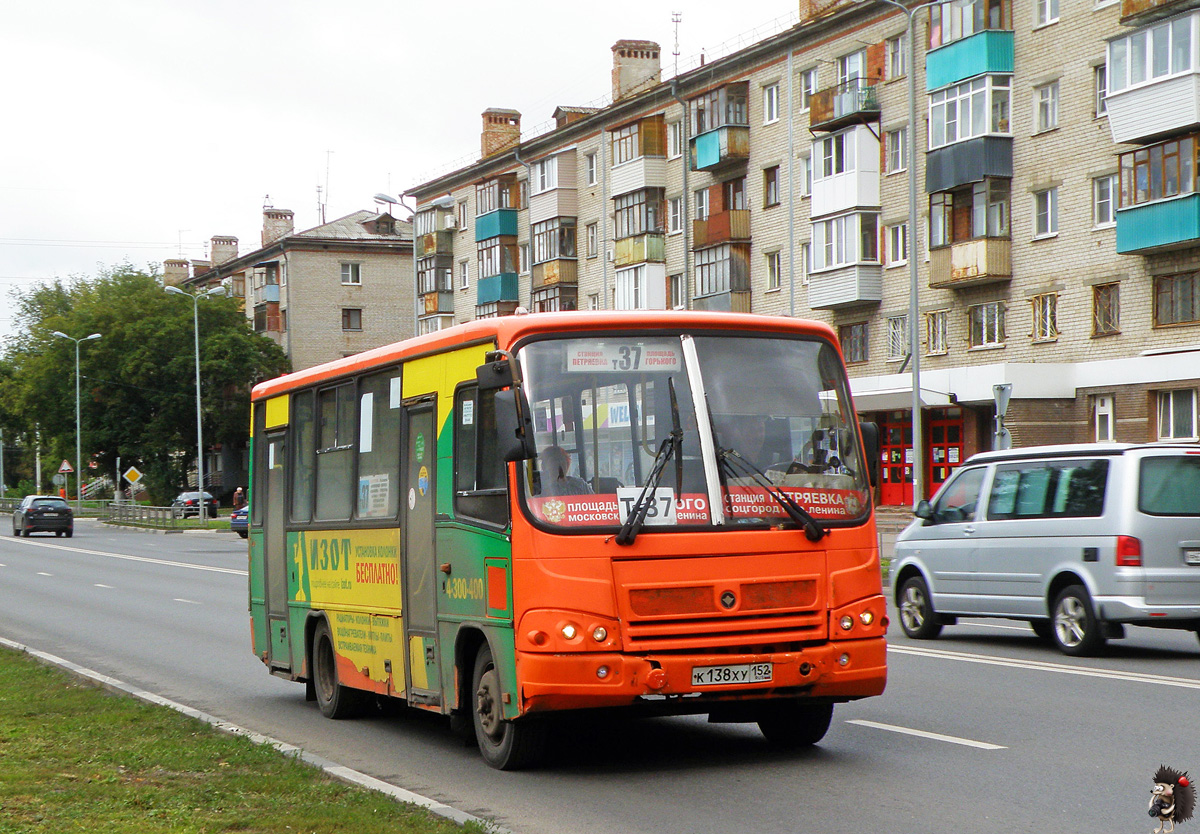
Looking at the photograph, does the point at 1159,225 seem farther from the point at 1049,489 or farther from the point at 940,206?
the point at 1049,489

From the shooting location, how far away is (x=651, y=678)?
8492 millimetres

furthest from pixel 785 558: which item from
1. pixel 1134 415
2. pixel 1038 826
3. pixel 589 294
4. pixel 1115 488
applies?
pixel 589 294

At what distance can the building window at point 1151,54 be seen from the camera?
36094 millimetres

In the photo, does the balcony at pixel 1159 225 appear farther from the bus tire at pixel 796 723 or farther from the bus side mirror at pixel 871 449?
the bus tire at pixel 796 723

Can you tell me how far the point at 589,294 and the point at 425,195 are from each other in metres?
18.1

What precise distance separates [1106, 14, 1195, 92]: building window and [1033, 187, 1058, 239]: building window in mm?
3855

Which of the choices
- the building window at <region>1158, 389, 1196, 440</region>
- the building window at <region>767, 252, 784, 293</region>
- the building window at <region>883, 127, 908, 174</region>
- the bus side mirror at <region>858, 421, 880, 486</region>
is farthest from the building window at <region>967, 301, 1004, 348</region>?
the bus side mirror at <region>858, 421, 880, 486</region>

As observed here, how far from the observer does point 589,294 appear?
211 feet

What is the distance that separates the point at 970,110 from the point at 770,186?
11.2 meters

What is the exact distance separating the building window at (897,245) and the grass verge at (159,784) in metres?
38.2

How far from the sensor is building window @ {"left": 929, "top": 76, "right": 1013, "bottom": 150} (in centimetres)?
4250

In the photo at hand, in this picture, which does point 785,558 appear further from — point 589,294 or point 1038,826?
point 589,294

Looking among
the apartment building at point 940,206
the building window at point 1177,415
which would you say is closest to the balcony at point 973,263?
the apartment building at point 940,206

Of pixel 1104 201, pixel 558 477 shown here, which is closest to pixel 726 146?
pixel 1104 201
